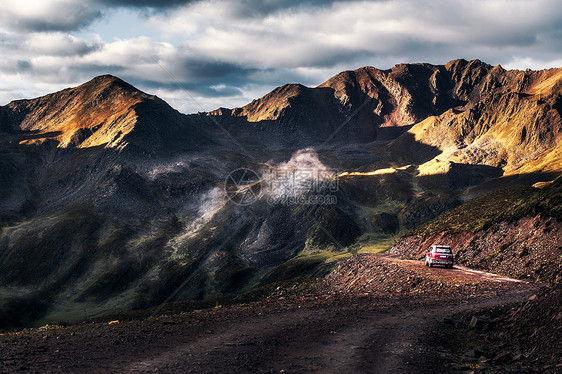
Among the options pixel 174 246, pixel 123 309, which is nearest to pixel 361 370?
pixel 123 309

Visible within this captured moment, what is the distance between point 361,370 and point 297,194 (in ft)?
457

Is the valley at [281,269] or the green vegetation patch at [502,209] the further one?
the green vegetation patch at [502,209]

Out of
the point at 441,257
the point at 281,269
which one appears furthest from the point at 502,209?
the point at 281,269

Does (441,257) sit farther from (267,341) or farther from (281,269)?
(281,269)

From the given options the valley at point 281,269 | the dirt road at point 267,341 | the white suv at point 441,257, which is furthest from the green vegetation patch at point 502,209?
the dirt road at point 267,341

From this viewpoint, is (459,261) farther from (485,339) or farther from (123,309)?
(123,309)

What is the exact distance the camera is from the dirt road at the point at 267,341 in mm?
14109

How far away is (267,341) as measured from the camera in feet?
55.7

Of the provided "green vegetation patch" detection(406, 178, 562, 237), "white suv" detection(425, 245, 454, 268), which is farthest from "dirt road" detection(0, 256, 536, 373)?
"green vegetation patch" detection(406, 178, 562, 237)

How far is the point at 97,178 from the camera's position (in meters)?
191

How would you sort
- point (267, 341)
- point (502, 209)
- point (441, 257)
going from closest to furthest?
point (267, 341) < point (441, 257) < point (502, 209)

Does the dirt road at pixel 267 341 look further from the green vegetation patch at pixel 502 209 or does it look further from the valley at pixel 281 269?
the green vegetation patch at pixel 502 209

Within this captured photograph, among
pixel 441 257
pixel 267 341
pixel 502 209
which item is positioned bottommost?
pixel 441 257

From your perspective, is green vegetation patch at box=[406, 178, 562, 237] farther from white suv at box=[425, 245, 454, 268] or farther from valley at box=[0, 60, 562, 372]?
white suv at box=[425, 245, 454, 268]
